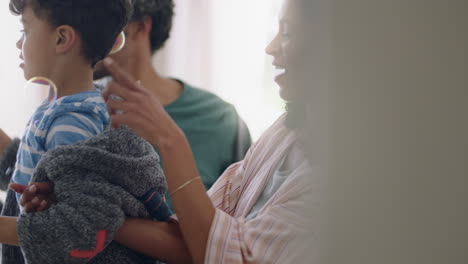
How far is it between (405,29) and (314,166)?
0.15 meters

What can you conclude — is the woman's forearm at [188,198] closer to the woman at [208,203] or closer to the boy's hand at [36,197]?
the woman at [208,203]

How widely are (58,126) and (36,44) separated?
0.35ft

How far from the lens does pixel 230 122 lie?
798mm

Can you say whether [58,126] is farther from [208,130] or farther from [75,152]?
[208,130]

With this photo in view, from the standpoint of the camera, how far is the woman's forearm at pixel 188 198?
1.82 feet

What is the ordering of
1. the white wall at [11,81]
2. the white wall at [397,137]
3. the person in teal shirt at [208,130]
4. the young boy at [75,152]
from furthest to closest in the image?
the person in teal shirt at [208,130]
the white wall at [11,81]
the young boy at [75,152]
the white wall at [397,137]

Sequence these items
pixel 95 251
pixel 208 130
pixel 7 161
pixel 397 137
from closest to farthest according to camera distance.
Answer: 1. pixel 397 137
2. pixel 95 251
3. pixel 7 161
4. pixel 208 130

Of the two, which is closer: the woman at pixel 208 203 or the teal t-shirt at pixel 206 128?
the woman at pixel 208 203

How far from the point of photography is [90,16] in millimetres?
569

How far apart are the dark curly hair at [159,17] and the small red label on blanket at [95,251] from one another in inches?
12.0

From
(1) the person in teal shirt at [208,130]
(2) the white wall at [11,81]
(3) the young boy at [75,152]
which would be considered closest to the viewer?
(3) the young boy at [75,152]

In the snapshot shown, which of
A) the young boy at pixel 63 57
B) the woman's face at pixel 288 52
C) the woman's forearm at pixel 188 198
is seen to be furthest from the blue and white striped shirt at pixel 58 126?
the woman's face at pixel 288 52

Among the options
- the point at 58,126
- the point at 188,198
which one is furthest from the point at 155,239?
the point at 58,126

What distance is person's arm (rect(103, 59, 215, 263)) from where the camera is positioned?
0.53 m
